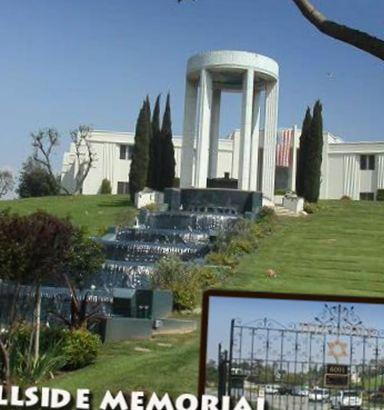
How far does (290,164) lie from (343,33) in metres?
36.9

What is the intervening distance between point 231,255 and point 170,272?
582 centimetres

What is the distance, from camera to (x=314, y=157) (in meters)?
35.7

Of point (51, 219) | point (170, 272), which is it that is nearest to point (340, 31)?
→ point (51, 219)

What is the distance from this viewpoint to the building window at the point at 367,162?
47969 millimetres

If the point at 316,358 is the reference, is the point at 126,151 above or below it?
above

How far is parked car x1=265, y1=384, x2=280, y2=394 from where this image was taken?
216 inches

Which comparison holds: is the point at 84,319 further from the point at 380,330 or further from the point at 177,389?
the point at 380,330

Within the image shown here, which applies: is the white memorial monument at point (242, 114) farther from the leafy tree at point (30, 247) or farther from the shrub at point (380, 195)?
the leafy tree at point (30, 247)

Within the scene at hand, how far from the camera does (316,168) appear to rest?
3531 cm

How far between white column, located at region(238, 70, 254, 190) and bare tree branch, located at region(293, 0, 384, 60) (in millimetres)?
24856

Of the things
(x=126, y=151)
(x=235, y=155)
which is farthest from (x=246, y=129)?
(x=126, y=151)

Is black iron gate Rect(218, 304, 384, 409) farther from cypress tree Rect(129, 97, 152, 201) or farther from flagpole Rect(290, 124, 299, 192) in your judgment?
flagpole Rect(290, 124, 299, 192)

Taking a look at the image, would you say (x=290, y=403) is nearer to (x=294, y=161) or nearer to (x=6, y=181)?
(x=294, y=161)

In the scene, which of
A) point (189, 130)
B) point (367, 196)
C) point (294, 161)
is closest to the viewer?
Result: point (189, 130)
